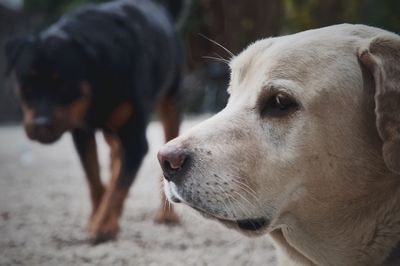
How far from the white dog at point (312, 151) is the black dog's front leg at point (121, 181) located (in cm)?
173

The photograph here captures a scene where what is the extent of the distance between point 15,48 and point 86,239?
1334 millimetres

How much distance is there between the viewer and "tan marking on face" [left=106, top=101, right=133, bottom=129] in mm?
4250

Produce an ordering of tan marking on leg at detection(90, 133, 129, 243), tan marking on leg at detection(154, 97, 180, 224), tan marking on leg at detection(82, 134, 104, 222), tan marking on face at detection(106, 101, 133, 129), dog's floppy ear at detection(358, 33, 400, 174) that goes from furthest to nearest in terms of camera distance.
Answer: tan marking on leg at detection(154, 97, 180, 224), tan marking on leg at detection(82, 134, 104, 222), tan marking on face at detection(106, 101, 133, 129), tan marking on leg at detection(90, 133, 129, 243), dog's floppy ear at detection(358, 33, 400, 174)

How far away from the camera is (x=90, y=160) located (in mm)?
4516

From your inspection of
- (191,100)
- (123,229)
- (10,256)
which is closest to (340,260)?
(10,256)

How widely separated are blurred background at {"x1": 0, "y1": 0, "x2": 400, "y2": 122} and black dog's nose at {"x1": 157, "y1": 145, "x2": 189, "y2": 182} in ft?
9.00

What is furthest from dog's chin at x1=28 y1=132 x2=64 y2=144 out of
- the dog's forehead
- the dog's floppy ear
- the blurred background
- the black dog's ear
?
the dog's floppy ear

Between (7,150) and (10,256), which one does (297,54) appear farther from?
(7,150)

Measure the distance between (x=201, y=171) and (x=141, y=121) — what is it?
217cm

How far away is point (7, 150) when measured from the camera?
869cm

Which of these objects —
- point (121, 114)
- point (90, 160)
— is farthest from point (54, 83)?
point (90, 160)

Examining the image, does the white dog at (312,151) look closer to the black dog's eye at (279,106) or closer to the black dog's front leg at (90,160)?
the black dog's eye at (279,106)

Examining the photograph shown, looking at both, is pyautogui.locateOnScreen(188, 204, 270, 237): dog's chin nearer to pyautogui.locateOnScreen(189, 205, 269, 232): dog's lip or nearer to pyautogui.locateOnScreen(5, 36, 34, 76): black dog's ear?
pyautogui.locateOnScreen(189, 205, 269, 232): dog's lip

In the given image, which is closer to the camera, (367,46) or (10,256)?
(367,46)
